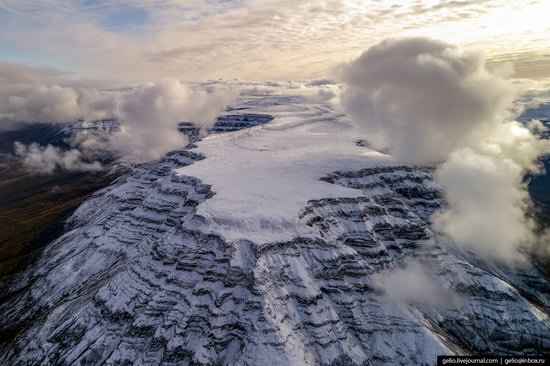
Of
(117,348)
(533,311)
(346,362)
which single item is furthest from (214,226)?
(533,311)

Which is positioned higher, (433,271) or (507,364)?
(433,271)

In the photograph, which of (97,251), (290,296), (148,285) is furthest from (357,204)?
(97,251)

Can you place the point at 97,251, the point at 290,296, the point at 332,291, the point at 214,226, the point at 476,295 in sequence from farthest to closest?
the point at 97,251 < the point at 476,295 < the point at 214,226 < the point at 332,291 < the point at 290,296

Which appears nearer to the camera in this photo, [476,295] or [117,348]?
[117,348]

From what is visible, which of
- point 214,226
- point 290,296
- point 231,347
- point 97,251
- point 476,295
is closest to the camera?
point 231,347

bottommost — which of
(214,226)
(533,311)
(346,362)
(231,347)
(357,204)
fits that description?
(533,311)

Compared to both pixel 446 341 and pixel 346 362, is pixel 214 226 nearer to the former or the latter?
pixel 346 362
